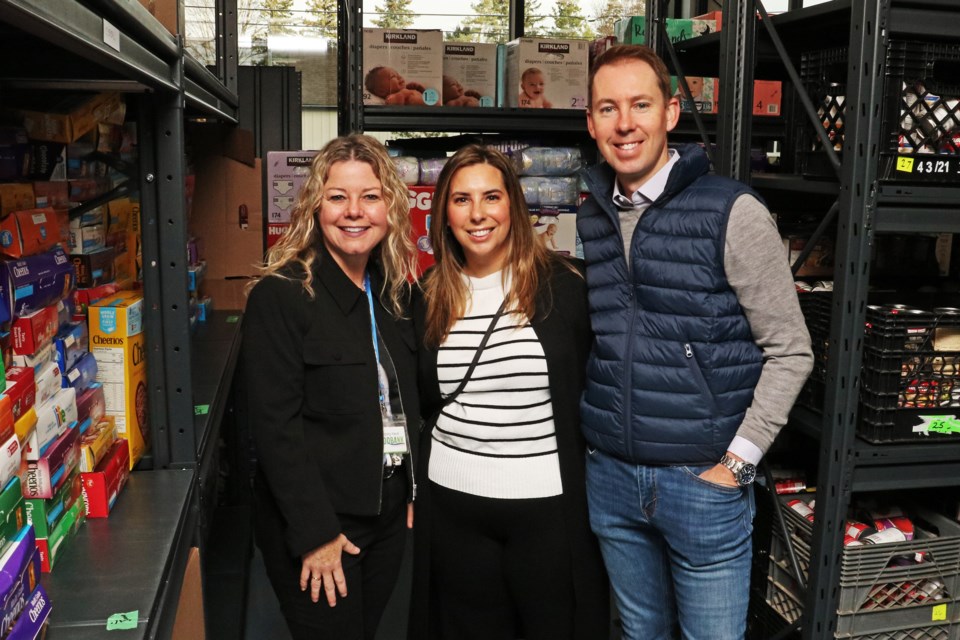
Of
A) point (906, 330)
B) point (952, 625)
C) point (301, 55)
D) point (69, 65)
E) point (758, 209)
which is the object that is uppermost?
point (301, 55)

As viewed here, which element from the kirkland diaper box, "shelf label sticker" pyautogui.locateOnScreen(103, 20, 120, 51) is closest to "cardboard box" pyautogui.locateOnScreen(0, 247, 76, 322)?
the kirkland diaper box

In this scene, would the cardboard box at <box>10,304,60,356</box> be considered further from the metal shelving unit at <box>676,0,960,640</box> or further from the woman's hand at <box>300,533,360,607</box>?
the metal shelving unit at <box>676,0,960,640</box>

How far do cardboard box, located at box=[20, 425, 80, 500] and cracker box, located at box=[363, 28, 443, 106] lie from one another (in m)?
2.43

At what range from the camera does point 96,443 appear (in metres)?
1.52

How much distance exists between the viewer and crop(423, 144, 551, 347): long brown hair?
2.08 metres

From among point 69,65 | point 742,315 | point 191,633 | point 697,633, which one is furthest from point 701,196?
point 191,633

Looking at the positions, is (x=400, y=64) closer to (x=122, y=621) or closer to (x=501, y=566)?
(x=501, y=566)

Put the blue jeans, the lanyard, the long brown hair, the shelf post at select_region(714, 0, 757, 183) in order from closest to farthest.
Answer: the blue jeans < the lanyard < the long brown hair < the shelf post at select_region(714, 0, 757, 183)

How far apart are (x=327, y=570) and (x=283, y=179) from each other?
263 cm

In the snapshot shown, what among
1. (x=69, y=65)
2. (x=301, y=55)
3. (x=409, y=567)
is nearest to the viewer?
(x=69, y=65)

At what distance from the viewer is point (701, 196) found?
5.94ft

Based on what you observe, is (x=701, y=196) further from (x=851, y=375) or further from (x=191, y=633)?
(x=191, y=633)

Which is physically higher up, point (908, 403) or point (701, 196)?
point (701, 196)

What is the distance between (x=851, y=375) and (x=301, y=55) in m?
6.00
